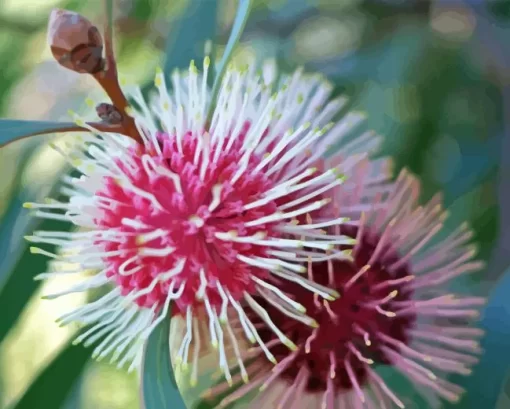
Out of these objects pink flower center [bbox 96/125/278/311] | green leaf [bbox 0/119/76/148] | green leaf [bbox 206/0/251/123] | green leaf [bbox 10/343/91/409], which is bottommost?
green leaf [bbox 10/343/91/409]

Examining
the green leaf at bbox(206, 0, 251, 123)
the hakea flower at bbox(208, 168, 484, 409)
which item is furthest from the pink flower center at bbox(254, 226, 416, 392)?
the green leaf at bbox(206, 0, 251, 123)

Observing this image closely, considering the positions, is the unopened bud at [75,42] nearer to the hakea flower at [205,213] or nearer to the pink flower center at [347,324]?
the hakea flower at [205,213]

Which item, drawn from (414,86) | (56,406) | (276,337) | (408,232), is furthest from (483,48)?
(56,406)

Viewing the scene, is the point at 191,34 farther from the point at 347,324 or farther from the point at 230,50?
the point at 347,324

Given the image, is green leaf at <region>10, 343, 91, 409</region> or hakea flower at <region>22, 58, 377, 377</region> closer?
hakea flower at <region>22, 58, 377, 377</region>

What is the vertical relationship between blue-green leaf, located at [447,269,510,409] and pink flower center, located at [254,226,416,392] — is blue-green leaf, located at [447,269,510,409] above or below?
below

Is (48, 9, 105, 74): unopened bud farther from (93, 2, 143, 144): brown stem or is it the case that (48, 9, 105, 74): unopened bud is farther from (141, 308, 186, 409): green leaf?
(141, 308, 186, 409): green leaf

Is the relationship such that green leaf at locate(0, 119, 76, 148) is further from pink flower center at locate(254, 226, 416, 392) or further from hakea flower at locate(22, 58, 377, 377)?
pink flower center at locate(254, 226, 416, 392)

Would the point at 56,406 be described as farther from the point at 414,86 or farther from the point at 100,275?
the point at 414,86

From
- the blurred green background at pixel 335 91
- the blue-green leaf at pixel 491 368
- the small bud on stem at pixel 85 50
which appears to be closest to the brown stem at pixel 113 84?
the small bud on stem at pixel 85 50
